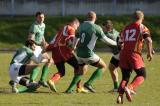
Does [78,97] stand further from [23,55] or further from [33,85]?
[23,55]

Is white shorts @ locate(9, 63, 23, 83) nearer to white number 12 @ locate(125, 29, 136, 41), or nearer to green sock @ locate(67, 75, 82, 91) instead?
green sock @ locate(67, 75, 82, 91)

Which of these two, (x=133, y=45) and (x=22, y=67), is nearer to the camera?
(x=133, y=45)

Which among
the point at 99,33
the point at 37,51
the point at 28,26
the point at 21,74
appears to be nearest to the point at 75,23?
the point at 99,33

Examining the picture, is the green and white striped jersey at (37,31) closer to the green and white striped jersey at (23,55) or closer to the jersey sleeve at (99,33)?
the green and white striped jersey at (23,55)

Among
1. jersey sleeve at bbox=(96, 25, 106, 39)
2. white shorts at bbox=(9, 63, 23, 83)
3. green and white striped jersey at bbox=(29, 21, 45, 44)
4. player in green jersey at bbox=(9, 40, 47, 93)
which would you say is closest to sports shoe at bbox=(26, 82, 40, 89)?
player in green jersey at bbox=(9, 40, 47, 93)

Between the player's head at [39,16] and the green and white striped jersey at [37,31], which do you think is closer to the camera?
the player's head at [39,16]

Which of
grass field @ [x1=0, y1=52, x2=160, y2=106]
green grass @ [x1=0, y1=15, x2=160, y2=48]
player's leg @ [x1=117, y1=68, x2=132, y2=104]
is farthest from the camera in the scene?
green grass @ [x1=0, y1=15, x2=160, y2=48]

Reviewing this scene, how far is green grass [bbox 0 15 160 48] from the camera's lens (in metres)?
46.2

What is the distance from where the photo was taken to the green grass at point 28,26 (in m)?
46.2

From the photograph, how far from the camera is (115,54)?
18578 mm

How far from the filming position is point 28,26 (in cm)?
4828

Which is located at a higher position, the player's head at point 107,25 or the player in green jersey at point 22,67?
the player's head at point 107,25

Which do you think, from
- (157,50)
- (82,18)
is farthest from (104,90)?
(82,18)

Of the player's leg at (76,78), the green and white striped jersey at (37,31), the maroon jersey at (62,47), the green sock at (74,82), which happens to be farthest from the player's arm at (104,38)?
the green and white striped jersey at (37,31)
